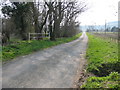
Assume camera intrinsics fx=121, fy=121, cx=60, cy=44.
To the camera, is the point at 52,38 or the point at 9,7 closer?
the point at 9,7

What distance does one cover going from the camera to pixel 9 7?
17.8 meters

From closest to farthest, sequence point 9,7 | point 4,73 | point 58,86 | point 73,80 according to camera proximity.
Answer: point 58,86, point 73,80, point 4,73, point 9,7

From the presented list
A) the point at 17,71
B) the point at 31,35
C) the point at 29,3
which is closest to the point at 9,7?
the point at 29,3

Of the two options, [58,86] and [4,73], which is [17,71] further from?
[58,86]

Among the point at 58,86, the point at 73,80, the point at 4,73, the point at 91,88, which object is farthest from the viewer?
the point at 4,73

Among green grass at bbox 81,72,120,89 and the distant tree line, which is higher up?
the distant tree line

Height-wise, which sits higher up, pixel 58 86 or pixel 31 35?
pixel 31 35

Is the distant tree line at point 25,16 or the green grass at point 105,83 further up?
the distant tree line at point 25,16

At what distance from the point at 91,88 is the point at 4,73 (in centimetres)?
377

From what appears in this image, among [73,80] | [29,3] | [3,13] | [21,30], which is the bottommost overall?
[73,80]

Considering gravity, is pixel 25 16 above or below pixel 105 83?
above

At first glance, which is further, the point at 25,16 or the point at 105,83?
the point at 25,16

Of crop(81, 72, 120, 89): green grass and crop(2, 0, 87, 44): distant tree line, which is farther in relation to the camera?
crop(2, 0, 87, 44): distant tree line

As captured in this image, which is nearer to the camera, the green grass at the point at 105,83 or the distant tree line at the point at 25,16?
the green grass at the point at 105,83
